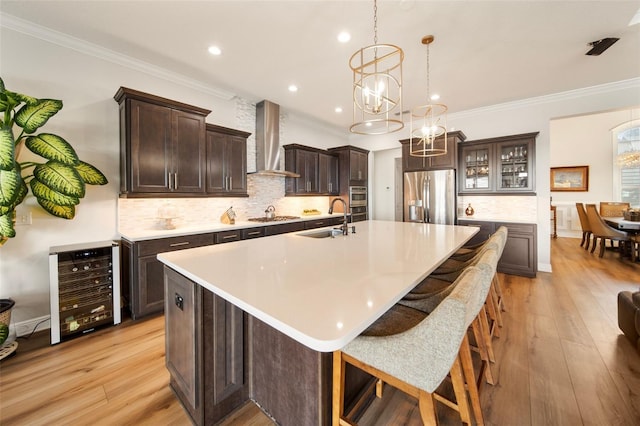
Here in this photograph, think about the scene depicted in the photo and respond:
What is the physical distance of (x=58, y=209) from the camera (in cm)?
239

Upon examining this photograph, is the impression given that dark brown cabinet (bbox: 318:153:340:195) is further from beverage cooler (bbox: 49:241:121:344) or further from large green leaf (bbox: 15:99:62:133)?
large green leaf (bbox: 15:99:62:133)

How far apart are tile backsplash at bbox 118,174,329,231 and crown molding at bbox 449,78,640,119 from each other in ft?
11.5

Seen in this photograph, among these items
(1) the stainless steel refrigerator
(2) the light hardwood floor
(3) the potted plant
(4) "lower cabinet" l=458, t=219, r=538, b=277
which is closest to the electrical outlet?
(3) the potted plant

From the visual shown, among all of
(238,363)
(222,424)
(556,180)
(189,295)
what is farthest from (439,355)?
(556,180)

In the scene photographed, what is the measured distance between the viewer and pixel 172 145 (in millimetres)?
3072

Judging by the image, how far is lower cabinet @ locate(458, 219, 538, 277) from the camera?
401 cm

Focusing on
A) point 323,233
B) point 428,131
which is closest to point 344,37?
point 428,131

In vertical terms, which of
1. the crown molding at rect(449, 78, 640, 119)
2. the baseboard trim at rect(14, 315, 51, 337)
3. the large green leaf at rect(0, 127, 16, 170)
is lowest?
the baseboard trim at rect(14, 315, 51, 337)

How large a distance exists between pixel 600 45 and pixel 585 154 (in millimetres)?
5902

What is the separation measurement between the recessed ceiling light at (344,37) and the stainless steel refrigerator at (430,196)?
2.95 meters

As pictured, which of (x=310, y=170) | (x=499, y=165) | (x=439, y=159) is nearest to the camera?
(x=499, y=165)

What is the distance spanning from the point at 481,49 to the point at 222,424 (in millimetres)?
4134

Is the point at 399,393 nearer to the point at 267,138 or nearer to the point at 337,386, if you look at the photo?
the point at 337,386

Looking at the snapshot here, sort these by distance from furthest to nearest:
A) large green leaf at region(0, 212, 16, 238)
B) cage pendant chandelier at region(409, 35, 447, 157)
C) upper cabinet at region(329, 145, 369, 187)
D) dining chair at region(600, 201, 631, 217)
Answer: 1. dining chair at region(600, 201, 631, 217)
2. upper cabinet at region(329, 145, 369, 187)
3. cage pendant chandelier at region(409, 35, 447, 157)
4. large green leaf at region(0, 212, 16, 238)
